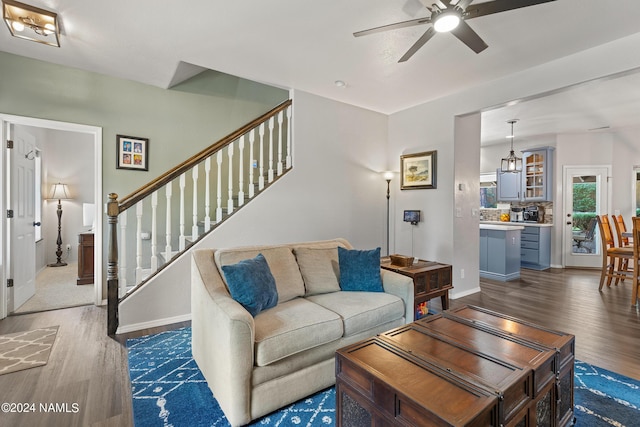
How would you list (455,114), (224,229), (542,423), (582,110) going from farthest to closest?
(582,110) → (455,114) → (224,229) → (542,423)

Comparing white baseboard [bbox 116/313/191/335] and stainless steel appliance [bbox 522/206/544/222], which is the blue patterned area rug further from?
stainless steel appliance [bbox 522/206/544/222]

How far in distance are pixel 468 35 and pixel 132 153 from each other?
382 cm

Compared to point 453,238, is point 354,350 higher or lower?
lower

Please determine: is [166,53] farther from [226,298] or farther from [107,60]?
[226,298]

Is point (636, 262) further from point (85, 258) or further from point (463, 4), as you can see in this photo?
point (85, 258)

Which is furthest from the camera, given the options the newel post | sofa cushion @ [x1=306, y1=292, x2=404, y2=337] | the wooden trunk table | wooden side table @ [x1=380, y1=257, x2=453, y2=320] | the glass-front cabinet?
the glass-front cabinet

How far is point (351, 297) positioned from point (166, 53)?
9.71 feet

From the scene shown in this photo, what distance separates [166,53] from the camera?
3004 millimetres

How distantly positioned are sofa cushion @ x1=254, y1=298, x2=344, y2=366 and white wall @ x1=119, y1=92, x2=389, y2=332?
148 centimetres

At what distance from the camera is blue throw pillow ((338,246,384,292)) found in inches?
105

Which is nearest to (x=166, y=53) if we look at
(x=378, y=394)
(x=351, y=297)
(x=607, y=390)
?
(x=351, y=297)

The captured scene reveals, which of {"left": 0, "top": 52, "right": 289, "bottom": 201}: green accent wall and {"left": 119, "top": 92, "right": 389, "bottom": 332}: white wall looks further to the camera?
{"left": 0, "top": 52, "right": 289, "bottom": 201}: green accent wall

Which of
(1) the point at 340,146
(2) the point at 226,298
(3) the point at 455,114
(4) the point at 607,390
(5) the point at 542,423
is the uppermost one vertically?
(3) the point at 455,114

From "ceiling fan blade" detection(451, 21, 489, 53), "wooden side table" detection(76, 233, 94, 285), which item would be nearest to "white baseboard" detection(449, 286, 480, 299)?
"ceiling fan blade" detection(451, 21, 489, 53)
